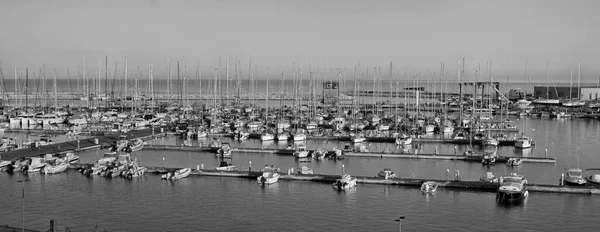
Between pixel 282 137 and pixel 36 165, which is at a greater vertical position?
pixel 282 137

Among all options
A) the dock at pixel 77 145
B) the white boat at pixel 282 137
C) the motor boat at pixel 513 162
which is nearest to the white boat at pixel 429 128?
the white boat at pixel 282 137

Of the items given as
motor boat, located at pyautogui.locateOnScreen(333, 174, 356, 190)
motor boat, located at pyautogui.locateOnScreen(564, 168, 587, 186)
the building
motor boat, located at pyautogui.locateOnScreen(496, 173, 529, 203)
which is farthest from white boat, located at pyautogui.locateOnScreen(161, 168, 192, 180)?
the building

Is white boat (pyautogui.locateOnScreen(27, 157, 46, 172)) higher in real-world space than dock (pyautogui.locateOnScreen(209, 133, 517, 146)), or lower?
lower

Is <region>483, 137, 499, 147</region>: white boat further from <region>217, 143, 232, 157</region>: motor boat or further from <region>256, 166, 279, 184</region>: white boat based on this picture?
<region>256, 166, 279, 184</region>: white boat

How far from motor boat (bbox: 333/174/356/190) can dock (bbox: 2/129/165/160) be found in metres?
21.3

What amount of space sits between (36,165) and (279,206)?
1679 centimetres

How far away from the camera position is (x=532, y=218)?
26.3 metres

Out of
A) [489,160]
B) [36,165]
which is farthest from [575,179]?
[36,165]

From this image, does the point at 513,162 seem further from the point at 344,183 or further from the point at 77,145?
the point at 77,145

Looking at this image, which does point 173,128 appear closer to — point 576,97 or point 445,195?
point 445,195

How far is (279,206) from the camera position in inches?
1133

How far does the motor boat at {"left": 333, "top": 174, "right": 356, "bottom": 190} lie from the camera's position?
1254 inches

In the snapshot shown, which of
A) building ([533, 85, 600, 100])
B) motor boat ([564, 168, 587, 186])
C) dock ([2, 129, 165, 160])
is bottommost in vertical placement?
motor boat ([564, 168, 587, 186])

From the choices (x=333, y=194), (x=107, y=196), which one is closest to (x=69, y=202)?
(x=107, y=196)
